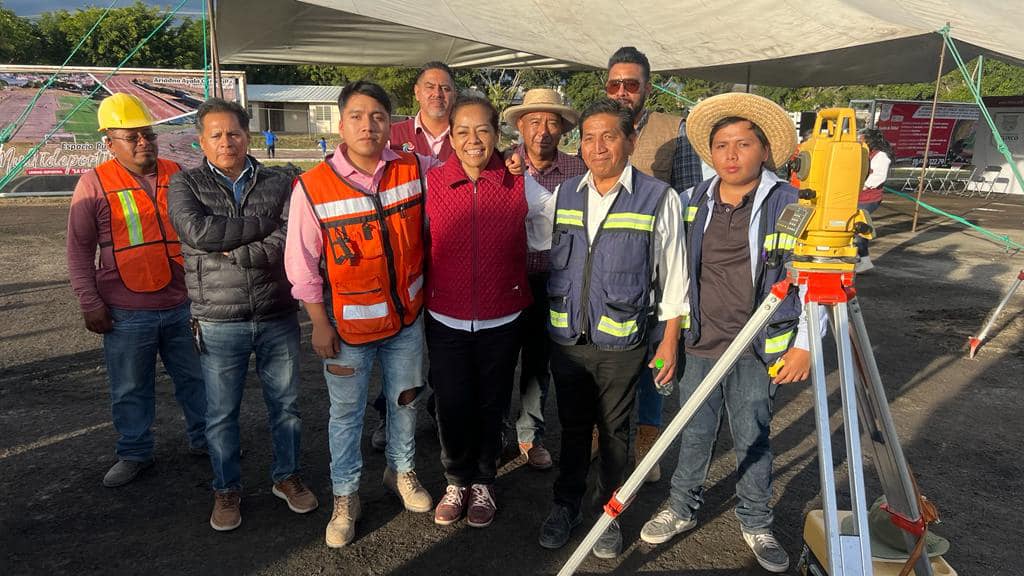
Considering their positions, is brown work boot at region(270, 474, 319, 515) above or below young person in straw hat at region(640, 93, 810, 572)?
below

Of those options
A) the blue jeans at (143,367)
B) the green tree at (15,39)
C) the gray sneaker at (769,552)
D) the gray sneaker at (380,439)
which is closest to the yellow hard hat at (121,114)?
the blue jeans at (143,367)

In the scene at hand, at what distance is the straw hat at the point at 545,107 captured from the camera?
9.77ft

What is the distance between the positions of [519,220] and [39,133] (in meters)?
12.4

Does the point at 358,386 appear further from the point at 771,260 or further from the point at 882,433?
the point at 882,433

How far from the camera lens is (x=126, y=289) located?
3020 mm

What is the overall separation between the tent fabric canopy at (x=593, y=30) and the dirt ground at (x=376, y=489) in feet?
9.58

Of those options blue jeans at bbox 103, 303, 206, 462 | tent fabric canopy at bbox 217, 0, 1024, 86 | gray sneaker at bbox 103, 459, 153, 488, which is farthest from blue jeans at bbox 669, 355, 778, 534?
tent fabric canopy at bbox 217, 0, 1024, 86

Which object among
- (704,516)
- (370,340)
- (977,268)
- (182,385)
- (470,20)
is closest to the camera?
(370,340)

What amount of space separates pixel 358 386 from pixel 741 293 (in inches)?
66.6

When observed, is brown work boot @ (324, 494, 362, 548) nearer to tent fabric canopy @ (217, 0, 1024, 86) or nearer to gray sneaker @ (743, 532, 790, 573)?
gray sneaker @ (743, 532, 790, 573)

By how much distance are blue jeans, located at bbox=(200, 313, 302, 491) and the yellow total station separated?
2226 millimetres

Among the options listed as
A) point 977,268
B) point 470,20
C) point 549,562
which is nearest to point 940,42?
point 977,268

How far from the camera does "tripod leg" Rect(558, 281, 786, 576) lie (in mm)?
1803

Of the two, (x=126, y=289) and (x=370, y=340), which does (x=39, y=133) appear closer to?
(x=126, y=289)
